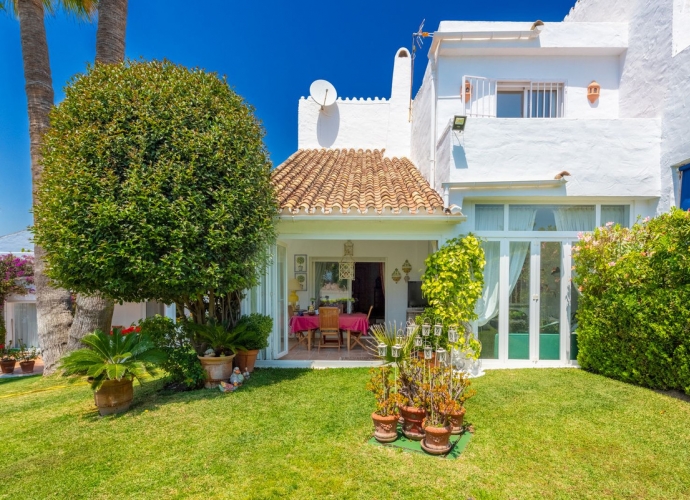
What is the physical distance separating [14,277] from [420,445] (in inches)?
668

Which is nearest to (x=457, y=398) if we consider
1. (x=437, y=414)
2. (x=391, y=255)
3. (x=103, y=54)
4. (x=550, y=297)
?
(x=437, y=414)

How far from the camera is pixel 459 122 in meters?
8.09

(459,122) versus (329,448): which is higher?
(459,122)

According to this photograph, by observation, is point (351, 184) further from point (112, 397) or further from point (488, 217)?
point (112, 397)

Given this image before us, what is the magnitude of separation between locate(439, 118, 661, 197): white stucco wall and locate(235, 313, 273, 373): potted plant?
5.56m

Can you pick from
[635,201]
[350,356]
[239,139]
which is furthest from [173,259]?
[635,201]

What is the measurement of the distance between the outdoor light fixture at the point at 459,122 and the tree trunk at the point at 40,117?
10791 mm

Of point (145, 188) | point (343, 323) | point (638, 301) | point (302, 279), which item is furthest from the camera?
point (302, 279)

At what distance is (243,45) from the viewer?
14898 millimetres

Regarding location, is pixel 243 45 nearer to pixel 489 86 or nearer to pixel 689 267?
pixel 489 86

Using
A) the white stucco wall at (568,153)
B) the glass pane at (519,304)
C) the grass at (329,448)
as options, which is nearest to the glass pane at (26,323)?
the grass at (329,448)

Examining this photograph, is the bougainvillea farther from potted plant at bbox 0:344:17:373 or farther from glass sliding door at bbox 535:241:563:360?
glass sliding door at bbox 535:241:563:360

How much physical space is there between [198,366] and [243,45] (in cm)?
1329

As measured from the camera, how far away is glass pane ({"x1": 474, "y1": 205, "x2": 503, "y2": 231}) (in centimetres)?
877
